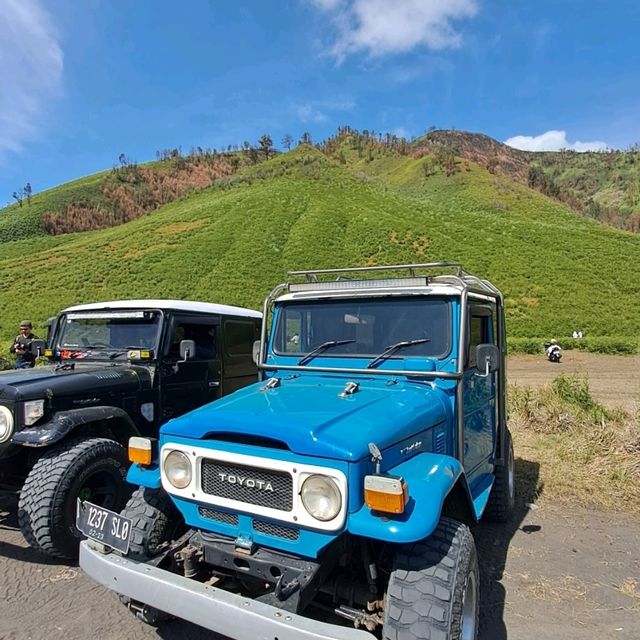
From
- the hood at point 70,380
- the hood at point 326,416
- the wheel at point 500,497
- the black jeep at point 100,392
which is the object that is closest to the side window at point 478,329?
the hood at point 326,416

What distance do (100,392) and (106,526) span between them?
225 cm

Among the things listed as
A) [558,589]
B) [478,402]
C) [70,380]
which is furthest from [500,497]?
[70,380]

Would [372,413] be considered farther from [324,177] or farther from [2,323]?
[324,177]

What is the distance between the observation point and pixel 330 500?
8.12 ft

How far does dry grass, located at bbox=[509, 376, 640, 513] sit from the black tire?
13.7ft

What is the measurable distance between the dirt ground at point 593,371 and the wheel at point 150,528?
10703 millimetres

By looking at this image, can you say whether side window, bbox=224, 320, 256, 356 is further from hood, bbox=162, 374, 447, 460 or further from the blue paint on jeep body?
hood, bbox=162, 374, 447, 460

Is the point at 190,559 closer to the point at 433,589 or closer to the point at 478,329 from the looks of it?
the point at 433,589

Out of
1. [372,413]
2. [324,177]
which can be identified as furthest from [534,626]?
[324,177]

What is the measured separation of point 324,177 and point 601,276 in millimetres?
30170

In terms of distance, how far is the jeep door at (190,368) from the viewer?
5.63 metres

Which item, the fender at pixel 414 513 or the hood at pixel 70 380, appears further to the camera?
the hood at pixel 70 380

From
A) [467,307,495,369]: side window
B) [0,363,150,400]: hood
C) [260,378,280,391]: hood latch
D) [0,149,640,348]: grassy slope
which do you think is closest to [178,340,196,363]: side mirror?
[0,363,150,400]: hood

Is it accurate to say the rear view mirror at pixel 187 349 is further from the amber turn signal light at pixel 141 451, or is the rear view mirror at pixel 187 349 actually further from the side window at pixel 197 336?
the amber turn signal light at pixel 141 451
